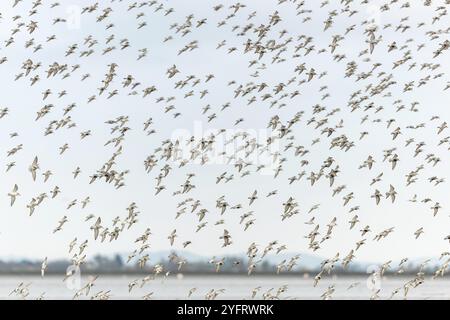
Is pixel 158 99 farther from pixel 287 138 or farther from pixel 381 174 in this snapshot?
pixel 381 174

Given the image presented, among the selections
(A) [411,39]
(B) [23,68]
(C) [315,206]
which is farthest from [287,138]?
(B) [23,68]

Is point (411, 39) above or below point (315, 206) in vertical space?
above

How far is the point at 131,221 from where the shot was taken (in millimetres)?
104250

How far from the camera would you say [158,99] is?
359 feet
